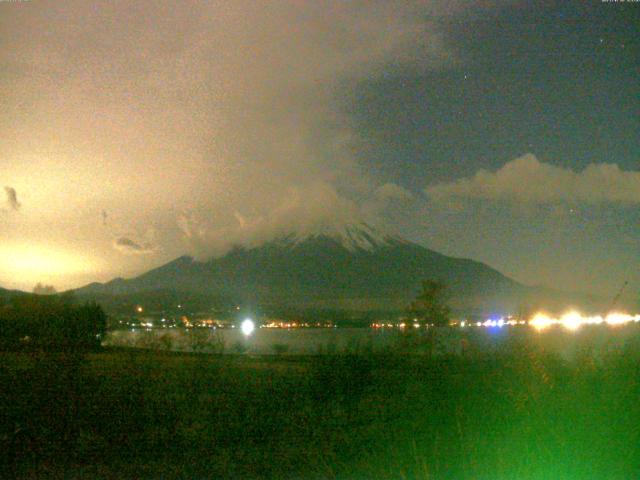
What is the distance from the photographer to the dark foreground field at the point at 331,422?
1018 cm

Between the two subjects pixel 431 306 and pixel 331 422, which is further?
pixel 431 306

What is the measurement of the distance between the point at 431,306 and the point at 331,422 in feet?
86.9

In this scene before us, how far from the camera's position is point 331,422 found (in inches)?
545

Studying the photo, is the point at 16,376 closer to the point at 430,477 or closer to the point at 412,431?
the point at 412,431

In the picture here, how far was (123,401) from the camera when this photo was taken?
46.7 feet

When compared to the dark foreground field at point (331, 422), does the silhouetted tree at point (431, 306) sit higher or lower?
higher

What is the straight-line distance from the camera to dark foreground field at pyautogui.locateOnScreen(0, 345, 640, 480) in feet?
33.4

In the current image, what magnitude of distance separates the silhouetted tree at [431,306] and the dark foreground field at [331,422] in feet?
69.5

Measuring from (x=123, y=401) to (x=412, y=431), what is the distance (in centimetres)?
544

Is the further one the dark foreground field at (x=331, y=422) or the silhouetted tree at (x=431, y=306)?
the silhouetted tree at (x=431, y=306)

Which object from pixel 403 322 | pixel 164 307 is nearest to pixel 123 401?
pixel 403 322

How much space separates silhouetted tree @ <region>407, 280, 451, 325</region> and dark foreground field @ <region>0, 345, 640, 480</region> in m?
21.2

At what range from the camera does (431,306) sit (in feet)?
130

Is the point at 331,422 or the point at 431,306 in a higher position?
the point at 431,306
